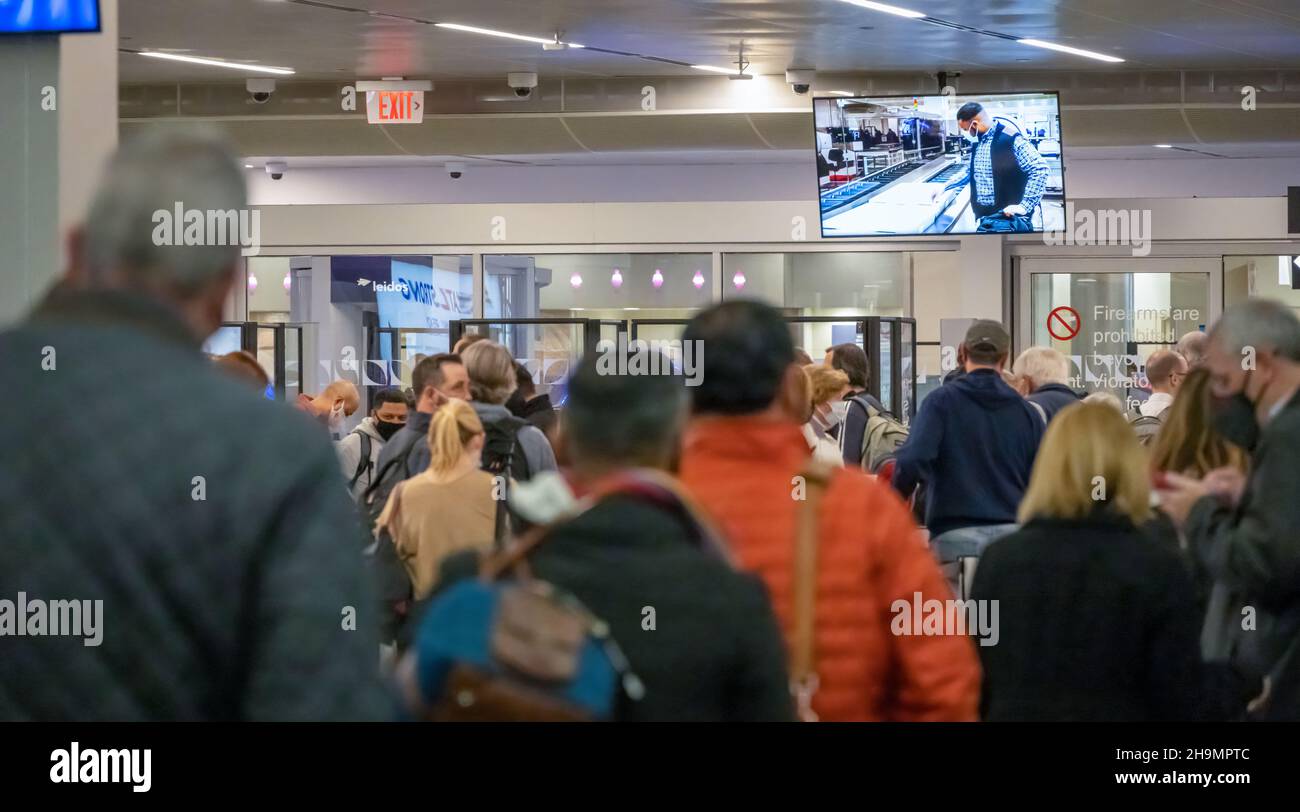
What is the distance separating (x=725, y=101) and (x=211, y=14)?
4.06 meters

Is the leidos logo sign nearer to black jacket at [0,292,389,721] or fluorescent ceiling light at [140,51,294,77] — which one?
fluorescent ceiling light at [140,51,294,77]

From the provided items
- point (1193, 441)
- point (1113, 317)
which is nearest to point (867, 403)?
point (1193, 441)

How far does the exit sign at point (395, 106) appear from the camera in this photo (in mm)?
12516

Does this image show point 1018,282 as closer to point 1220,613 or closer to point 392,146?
point 392,146

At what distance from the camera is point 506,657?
1756 millimetres

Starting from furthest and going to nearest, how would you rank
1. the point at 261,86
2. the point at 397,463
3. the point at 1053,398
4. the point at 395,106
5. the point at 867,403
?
the point at 261,86 → the point at 395,106 → the point at 867,403 → the point at 1053,398 → the point at 397,463

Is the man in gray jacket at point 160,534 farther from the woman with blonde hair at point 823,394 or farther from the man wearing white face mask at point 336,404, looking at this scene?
the man wearing white face mask at point 336,404

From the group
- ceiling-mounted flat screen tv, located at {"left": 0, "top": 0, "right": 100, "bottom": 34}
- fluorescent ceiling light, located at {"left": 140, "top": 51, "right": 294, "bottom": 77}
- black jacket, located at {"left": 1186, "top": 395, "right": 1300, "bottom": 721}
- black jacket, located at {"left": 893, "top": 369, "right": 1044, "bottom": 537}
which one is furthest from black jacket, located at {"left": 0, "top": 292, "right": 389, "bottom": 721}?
fluorescent ceiling light, located at {"left": 140, "top": 51, "right": 294, "bottom": 77}

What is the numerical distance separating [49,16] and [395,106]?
814cm

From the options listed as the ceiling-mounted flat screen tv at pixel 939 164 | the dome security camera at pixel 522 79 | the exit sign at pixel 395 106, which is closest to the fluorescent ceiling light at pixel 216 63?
the exit sign at pixel 395 106

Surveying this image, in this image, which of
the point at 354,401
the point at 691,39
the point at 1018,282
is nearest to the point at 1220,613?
the point at 354,401

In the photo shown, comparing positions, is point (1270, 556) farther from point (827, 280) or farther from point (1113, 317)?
point (1113, 317)

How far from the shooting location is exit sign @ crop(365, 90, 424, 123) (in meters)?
12.5

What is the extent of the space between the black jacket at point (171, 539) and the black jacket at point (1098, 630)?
1785 mm
